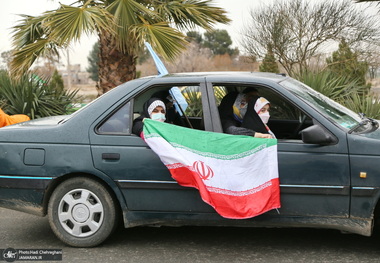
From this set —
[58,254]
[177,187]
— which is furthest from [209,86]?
[58,254]

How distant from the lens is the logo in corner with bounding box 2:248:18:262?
493 centimetres

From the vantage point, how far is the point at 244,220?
4789mm

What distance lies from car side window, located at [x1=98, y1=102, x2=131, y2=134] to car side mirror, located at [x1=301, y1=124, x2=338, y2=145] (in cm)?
151

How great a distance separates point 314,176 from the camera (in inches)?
182

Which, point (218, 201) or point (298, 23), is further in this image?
point (298, 23)

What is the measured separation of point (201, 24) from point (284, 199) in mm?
7179

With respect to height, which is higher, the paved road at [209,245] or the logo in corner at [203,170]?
the logo in corner at [203,170]

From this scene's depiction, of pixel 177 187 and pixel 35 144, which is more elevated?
pixel 35 144

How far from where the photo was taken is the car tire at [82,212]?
498 centimetres

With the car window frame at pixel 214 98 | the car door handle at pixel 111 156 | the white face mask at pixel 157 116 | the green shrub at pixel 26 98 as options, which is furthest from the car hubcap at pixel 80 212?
the green shrub at pixel 26 98

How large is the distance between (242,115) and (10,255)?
2440 mm

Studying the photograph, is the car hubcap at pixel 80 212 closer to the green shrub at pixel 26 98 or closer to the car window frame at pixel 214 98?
the car window frame at pixel 214 98

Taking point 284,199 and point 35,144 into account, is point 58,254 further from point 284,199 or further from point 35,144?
point 284,199

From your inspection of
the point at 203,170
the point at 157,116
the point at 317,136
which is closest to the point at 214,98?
the point at 157,116
